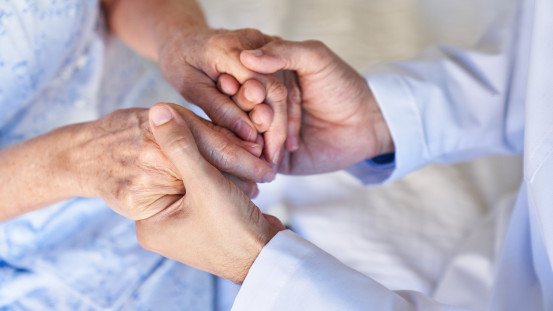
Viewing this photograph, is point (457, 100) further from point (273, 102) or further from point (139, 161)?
point (139, 161)

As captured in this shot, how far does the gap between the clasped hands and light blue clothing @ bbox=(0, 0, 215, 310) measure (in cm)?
12

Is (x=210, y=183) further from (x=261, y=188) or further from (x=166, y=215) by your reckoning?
(x=261, y=188)

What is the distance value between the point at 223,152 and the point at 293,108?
194mm

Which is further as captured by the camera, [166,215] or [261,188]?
[261,188]

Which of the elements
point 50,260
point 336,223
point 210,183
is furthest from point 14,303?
point 336,223

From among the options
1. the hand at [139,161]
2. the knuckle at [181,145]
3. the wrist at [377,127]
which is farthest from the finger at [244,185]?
the wrist at [377,127]

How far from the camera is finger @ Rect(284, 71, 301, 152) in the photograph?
2.86ft

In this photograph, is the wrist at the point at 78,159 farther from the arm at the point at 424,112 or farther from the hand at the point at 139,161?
the arm at the point at 424,112

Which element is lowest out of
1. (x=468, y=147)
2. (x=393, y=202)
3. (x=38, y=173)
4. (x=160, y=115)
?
(x=393, y=202)

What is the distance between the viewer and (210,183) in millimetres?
640

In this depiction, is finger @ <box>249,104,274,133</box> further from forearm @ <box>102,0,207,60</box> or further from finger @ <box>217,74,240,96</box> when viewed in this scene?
forearm @ <box>102,0,207,60</box>

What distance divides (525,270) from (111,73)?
0.68 meters

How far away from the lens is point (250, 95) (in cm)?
77

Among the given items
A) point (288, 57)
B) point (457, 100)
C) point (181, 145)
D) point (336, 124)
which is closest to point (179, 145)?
point (181, 145)
